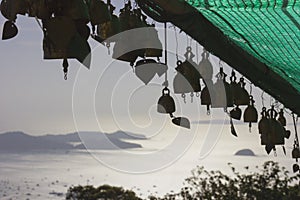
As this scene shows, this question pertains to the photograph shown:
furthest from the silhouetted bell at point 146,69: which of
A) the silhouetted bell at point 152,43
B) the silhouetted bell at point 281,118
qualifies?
the silhouetted bell at point 281,118

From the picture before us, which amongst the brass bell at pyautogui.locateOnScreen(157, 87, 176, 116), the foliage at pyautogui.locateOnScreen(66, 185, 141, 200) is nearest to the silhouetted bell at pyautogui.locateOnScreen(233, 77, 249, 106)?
the brass bell at pyautogui.locateOnScreen(157, 87, 176, 116)

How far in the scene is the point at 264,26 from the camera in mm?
1386

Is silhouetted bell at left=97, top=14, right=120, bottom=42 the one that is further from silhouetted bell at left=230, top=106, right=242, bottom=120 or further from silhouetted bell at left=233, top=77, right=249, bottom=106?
silhouetted bell at left=230, top=106, right=242, bottom=120

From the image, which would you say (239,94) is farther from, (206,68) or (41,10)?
(41,10)

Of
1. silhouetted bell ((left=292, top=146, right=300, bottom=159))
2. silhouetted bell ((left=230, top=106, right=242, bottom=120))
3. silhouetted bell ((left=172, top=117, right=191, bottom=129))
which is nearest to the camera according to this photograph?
silhouetted bell ((left=172, top=117, right=191, bottom=129))

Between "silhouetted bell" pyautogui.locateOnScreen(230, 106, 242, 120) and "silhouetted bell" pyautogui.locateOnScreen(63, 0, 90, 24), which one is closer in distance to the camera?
"silhouetted bell" pyautogui.locateOnScreen(63, 0, 90, 24)

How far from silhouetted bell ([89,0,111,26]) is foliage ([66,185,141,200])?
7.63 m

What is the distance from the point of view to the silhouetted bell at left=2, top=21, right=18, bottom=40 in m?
0.66

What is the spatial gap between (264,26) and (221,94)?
0.20 meters

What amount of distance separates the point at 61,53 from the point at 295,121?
172 cm

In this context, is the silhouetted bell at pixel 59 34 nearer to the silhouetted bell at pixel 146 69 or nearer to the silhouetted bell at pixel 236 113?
the silhouetted bell at pixel 146 69

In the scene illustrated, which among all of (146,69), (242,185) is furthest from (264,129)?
(242,185)

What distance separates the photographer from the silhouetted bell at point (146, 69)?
94 centimetres

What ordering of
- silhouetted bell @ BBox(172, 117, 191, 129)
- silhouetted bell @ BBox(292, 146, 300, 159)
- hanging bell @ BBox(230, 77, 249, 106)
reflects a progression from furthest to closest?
silhouetted bell @ BBox(292, 146, 300, 159)
hanging bell @ BBox(230, 77, 249, 106)
silhouetted bell @ BBox(172, 117, 191, 129)
